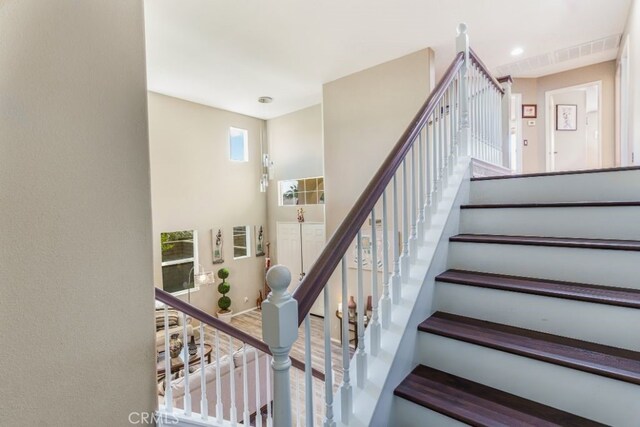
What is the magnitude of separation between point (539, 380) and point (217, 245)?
20.2 feet

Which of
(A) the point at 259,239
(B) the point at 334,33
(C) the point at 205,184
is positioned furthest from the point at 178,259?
(B) the point at 334,33

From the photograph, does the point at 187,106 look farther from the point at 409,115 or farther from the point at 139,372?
the point at 139,372

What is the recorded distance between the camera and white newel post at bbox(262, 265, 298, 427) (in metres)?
0.85

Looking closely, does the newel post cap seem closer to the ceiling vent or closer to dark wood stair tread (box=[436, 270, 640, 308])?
dark wood stair tread (box=[436, 270, 640, 308])

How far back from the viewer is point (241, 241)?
23.4 feet

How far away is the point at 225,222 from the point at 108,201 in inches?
215

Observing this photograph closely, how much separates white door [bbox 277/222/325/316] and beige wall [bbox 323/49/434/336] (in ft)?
4.38

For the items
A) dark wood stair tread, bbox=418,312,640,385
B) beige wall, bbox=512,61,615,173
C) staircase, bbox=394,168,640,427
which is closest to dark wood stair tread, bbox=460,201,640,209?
staircase, bbox=394,168,640,427

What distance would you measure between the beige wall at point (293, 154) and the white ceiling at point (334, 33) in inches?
61.3

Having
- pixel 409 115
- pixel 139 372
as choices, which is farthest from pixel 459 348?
pixel 409 115

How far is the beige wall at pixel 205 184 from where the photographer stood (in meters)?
5.61

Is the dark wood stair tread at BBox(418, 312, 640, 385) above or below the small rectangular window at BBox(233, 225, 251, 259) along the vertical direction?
above

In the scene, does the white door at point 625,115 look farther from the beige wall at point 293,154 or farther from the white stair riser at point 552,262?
the beige wall at point 293,154

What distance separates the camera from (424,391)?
4.01 feet
